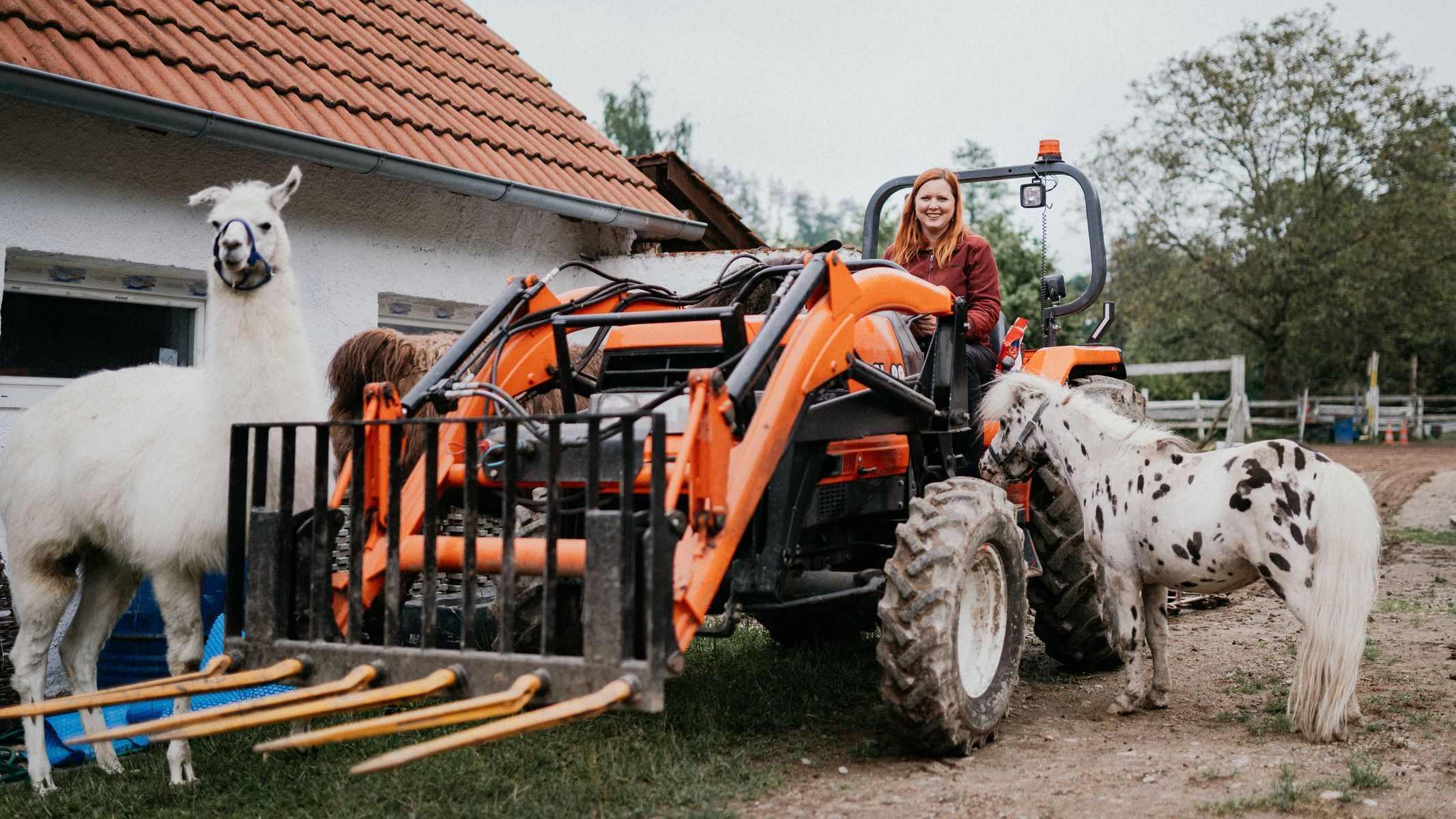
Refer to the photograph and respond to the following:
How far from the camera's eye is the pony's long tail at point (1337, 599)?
4203mm

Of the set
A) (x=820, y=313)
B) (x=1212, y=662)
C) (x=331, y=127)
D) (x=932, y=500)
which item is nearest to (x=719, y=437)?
(x=820, y=313)

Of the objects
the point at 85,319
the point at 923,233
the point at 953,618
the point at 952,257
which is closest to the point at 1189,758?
the point at 953,618

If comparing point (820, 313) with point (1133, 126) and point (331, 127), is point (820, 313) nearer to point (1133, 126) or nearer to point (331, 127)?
point (331, 127)

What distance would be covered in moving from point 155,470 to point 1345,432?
31.3 meters

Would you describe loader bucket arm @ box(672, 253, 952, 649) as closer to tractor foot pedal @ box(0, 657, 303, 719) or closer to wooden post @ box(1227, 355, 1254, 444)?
tractor foot pedal @ box(0, 657, 303, 719)

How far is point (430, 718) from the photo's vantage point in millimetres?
2869

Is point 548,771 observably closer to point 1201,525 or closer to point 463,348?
point 463,348

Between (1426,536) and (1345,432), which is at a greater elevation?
(1345,432)

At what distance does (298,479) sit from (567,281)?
4.54 meters

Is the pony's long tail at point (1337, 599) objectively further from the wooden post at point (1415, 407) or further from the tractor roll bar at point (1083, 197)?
the wooden post at point (1415, 407)

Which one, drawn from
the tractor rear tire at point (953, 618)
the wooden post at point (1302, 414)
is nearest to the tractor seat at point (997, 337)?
the tractor rear tire at point (953, 618)

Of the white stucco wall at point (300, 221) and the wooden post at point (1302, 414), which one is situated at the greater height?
the white stucco wall at point (300, 221)

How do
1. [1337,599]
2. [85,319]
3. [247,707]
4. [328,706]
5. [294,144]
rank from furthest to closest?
[294,144]
[85,319]
[1337,599]
[247,707]
[328,706]

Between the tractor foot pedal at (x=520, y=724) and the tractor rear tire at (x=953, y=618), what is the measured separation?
1.14 metres
